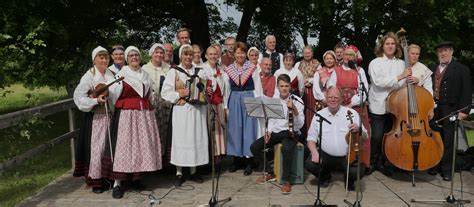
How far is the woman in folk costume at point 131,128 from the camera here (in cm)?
521

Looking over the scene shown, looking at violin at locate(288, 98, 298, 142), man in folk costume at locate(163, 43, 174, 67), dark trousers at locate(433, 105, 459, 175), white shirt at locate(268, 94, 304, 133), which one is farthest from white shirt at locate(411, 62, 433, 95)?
man in folk costume at locate(163, 43, 174, 67)

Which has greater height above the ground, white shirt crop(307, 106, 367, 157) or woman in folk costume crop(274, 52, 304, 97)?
woman in folk costume crop(274, 52, 304, 97)

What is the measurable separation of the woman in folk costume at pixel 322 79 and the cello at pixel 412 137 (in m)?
1.10

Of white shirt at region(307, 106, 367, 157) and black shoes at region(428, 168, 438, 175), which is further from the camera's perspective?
black shoes at region(428, 168, 438, 175)

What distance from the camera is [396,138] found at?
17.6 feet

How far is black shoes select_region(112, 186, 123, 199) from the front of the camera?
5242 mm

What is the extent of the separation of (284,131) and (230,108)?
865 millimetres

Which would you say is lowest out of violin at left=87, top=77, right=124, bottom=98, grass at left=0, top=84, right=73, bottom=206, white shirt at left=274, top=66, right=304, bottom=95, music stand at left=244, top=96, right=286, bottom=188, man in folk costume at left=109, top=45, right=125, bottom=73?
grass at left=0, top=84, right=73, bottom=206

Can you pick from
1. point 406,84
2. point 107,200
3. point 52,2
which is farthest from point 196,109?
point 52,2

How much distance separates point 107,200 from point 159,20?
1020 centimetres

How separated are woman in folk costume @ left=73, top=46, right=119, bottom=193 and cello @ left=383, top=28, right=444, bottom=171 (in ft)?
10.2

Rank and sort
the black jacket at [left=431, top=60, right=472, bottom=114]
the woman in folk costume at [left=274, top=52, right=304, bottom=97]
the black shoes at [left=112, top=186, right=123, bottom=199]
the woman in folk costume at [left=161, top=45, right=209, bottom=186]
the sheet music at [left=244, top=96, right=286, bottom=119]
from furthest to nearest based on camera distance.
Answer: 1. the woman in folk costume at [left=274, top=52, right=304, bottom=97]
2. the black jacket at [left=431, top=60, right=472, bottom=114]
3. the woman in folk costume at [left=161, top=45, right=209, bottom=186]
4. the black shoes at [left=112, top=186, right=123, bottom=199]
5. the sheet music at [left=244, top=96, right=286, bottom=119]

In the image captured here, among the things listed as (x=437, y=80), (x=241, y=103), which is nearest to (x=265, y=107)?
(x=241, y=103)

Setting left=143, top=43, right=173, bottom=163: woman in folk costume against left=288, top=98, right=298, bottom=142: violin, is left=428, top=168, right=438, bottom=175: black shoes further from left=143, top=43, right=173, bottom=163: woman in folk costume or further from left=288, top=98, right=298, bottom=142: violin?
left=143, top=43, right=173, bottom=163: woman in folk costume
